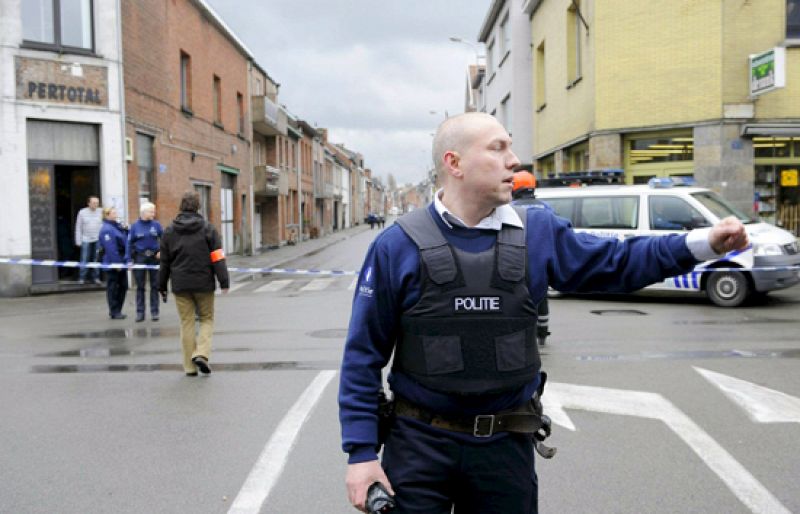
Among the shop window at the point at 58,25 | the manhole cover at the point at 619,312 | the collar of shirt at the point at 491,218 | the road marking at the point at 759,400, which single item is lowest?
the road marking at the point at 759,400

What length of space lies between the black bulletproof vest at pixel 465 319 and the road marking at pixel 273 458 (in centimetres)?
229

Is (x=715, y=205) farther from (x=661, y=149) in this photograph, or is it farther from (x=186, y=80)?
(x=186, y=80)

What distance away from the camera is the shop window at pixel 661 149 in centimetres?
1923

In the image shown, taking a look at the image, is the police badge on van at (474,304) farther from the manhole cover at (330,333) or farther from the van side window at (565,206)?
the van side window at (565,206)

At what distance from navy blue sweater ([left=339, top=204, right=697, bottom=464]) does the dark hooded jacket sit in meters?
5.83

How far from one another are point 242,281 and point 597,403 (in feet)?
50.1

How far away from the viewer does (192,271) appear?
8.05 m

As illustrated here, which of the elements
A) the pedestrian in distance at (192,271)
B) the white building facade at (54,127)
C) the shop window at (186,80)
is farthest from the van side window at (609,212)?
the shop window at (186,80)

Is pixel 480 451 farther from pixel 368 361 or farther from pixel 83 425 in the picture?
pixel 83 425

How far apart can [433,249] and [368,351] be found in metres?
0.41

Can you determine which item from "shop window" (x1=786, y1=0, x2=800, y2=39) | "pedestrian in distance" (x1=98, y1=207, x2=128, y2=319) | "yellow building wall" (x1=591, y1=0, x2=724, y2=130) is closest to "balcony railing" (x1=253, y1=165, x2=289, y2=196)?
"yellow building wall" (x1=591, y1=0, x2=724, y2=130)

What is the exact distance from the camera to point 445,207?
8.39ft

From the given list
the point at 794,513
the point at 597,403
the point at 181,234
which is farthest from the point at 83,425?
the point at 794,513

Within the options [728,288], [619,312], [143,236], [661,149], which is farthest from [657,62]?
[143,236]
